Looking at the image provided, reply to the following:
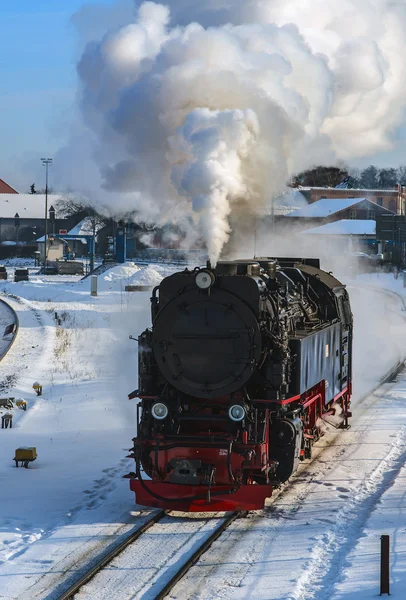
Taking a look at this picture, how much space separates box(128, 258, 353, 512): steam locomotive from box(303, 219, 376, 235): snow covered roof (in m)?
59.2

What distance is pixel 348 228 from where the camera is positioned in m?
74.0

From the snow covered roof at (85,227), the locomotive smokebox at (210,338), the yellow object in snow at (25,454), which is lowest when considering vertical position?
the yellow object in snow at (25,454)

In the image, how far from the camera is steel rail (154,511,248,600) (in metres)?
8.77

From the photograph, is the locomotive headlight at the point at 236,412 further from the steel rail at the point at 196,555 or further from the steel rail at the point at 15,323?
the steel rail at the point at 15,323

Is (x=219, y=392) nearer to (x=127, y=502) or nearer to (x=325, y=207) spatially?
(x=127, y=502)

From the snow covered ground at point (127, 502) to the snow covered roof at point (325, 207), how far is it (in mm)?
52604

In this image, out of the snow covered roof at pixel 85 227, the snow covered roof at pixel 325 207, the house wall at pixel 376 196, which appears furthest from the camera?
the snow covered roof at pixel 85 227

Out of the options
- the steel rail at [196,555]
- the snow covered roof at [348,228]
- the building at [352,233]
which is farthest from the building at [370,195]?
the steel rail at [196,555]

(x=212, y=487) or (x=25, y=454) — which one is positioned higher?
(x=212, y=487)

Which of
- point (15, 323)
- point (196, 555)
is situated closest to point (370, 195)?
point (15, 323)

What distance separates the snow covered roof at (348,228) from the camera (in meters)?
72.2

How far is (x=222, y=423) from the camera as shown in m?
12.1

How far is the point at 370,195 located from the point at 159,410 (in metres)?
81.5

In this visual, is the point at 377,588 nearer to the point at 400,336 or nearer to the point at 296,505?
the point at 296,505
